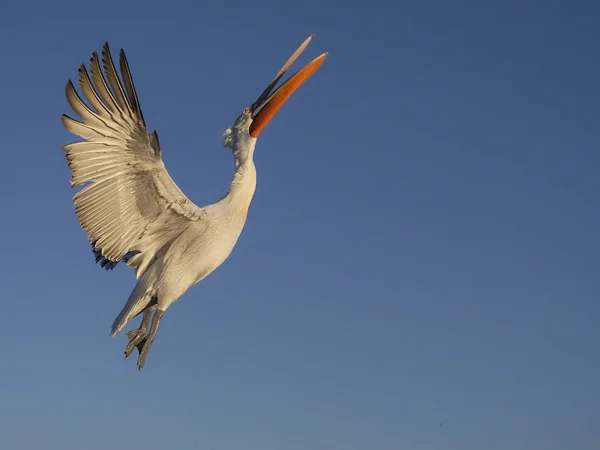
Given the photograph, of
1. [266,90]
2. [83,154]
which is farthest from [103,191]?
[266,90]

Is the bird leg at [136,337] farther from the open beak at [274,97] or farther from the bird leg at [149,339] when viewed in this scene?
the open beak at [274,97]

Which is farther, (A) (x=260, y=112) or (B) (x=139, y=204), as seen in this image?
(A) (x=260, y=112)

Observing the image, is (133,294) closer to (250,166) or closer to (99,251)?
(99,251)

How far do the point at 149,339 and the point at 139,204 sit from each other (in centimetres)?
196

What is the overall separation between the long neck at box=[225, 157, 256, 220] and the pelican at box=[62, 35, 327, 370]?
1cm

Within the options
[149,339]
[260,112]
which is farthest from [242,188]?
[149,339]

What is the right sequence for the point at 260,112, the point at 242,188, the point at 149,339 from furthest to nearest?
the point at 260,112
the point at 242,188
the point at 149,339

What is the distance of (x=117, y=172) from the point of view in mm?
12109

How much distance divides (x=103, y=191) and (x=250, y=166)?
2.27 metres

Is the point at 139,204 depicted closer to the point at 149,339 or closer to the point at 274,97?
the point at 149,339

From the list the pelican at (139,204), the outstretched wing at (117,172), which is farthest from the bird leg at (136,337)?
the outstretched wing at (117,172)

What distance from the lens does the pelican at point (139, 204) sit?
11.8 m

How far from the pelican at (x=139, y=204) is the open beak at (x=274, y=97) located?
2cm

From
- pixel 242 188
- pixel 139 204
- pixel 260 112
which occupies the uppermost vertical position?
pixel 260 112
